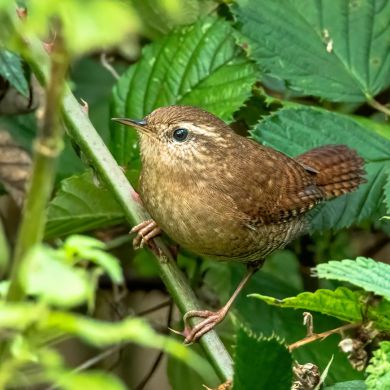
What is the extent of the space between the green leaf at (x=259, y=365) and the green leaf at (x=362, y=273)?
0.17m

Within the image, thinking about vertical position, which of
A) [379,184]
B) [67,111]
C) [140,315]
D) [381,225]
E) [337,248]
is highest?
[67,111]

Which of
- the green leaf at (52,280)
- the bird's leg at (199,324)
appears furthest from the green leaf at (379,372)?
the green leaf at (52,280)

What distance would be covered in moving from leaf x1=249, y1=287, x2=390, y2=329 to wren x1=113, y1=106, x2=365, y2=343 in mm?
497

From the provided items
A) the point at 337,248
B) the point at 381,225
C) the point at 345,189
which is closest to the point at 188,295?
the point at 345,189

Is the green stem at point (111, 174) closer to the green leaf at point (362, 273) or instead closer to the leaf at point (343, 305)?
the leaf at point (343, 305)

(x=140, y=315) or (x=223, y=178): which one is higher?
(x=223, y=178)

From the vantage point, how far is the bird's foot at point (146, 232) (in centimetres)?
237

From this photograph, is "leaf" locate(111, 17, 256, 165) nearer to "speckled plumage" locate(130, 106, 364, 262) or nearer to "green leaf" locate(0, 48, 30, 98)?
"speckled plumage" locate(130, 106, 364, 262)

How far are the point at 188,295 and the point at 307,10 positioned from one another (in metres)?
1.57

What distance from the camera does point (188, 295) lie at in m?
2.04

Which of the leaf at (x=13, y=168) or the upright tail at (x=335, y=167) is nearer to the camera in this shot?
the upright tail at (x=335, y=167)

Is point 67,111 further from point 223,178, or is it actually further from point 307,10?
point 307,10

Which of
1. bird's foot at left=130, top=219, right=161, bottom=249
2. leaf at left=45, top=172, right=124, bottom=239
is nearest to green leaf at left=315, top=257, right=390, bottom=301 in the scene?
bird's foot at left=130, top=219, right=161, bottom=249

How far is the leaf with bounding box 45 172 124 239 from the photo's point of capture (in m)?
2.93
